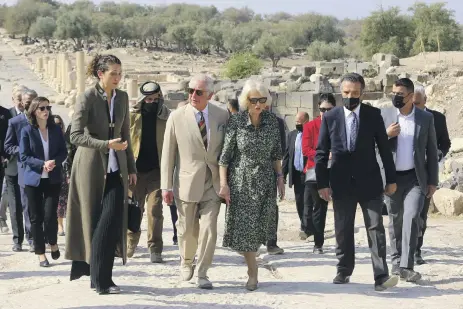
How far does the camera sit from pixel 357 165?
690cm

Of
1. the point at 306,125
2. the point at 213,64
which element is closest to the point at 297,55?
the point at 213,64

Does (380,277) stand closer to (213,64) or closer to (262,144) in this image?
(262,144)

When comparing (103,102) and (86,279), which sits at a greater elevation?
(103,102)

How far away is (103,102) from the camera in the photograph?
677cm

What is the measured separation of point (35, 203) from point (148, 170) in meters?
1.17

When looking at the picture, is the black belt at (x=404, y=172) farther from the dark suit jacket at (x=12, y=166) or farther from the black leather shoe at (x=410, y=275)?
the dark suit jacket at (x=12, y=166)

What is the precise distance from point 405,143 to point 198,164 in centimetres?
187

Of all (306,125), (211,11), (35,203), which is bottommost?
(35,203)

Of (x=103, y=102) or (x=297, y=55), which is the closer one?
(x=103, y=102)

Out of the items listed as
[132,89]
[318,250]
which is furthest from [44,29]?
[318,250]

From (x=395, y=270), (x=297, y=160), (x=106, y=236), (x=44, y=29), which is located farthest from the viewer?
(x=44, y=29)

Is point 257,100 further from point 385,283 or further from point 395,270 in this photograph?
point 395,270

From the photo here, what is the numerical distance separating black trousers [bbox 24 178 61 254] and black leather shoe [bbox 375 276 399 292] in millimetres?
3333

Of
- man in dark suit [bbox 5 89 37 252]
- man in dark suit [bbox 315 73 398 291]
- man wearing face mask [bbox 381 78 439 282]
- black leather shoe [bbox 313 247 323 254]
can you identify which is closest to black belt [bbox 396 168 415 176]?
man wearing face mask [bbox 381 78 439 282]
